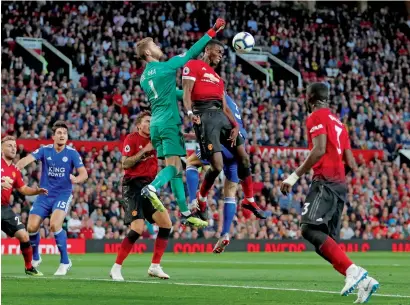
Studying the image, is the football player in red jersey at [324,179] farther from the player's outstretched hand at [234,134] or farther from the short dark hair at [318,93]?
the player's outstretched hand at [234,134]

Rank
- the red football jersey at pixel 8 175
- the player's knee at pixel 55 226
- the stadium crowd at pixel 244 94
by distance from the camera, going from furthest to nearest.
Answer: the stadium crowd at pixel 244 94 < the player's knee at pixel 55 226 < the red football jersey at pixel 8 175

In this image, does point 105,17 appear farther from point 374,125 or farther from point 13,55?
point 374,125

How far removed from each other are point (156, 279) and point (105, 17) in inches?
987

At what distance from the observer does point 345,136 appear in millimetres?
11359

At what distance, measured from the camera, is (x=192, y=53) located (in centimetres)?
1388

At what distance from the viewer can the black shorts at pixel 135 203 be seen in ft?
49.9

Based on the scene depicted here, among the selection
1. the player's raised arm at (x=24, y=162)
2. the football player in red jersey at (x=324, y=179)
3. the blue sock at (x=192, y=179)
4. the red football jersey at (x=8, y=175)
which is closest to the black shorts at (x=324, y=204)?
the football player in red jersey at (x=324, y=179)

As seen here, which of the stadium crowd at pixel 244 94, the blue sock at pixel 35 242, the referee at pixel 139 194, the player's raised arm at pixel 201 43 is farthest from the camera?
the stadium crowd at pixel 244 94

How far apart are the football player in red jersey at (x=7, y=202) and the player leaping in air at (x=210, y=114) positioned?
2989 mm

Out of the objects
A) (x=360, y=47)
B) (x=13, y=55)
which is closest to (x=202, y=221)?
(x=13, y=55)

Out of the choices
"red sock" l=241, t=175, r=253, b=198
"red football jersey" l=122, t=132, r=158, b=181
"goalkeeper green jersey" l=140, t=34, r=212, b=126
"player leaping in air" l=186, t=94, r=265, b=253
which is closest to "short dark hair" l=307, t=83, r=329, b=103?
"goalkeeper green jersey" l=140, t=34, r=212, b=126

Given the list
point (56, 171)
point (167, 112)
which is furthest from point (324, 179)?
point (56, 171)

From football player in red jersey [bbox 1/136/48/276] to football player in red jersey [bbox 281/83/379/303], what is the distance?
5.78 meters

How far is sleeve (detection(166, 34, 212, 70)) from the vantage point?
13.8 m
